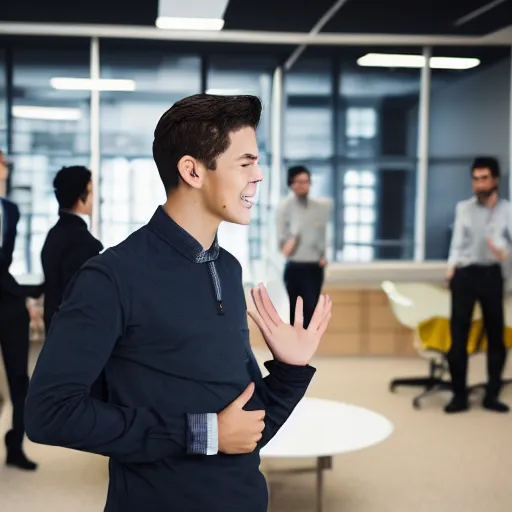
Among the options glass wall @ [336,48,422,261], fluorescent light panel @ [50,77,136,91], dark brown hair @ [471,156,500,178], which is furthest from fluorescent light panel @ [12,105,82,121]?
dark brown hair @ [471,156,500,178]

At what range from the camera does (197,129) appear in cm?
152

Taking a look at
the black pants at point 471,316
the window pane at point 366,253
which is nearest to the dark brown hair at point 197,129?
the black pants at point 471,316

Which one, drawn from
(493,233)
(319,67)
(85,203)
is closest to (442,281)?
(319,67)

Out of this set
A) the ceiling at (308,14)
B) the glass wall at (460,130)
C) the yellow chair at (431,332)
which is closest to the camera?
the yellow chair at (431,332)

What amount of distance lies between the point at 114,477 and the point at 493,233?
4.77 m

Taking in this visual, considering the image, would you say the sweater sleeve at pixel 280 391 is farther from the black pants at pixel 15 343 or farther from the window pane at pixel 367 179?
the window pane at pixel 367 179

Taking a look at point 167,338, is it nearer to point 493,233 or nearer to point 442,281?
point 493,233

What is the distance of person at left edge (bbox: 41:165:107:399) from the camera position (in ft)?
13.8

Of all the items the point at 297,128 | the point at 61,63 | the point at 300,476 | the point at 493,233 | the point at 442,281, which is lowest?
the point at 300,476

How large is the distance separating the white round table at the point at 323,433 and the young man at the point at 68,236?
3.94 ft

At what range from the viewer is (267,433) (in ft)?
5.28

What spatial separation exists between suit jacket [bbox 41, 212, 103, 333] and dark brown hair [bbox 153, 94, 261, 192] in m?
2.71

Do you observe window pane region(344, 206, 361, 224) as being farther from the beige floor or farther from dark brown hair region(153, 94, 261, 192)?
dark brown hair region(153, 94, 261, 192)

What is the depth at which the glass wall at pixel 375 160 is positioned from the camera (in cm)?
961
